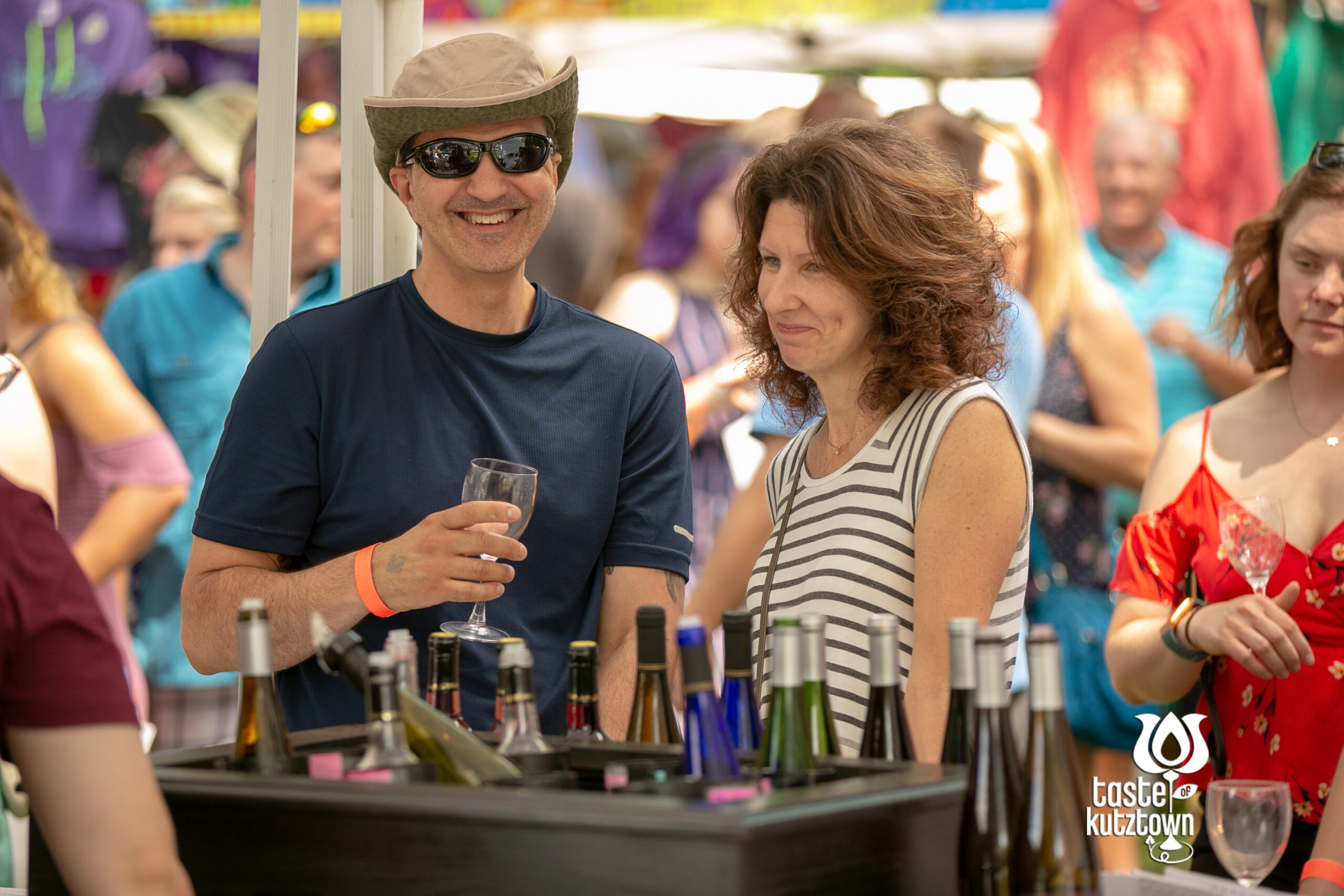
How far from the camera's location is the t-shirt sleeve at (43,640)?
122 centimetres

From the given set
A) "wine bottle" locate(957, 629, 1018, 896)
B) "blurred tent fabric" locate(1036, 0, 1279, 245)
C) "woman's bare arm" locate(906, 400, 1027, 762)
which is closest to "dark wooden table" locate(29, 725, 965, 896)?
"wine bottle" locate(957, 629, 1018, 896)

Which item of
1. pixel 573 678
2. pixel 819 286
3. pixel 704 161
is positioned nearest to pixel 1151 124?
pixel 704 161

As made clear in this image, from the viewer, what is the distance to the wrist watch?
247 cm

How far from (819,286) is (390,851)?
1050 mm

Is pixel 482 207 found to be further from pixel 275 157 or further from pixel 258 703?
pixel 258 703

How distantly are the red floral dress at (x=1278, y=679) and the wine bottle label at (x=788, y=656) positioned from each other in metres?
1.40

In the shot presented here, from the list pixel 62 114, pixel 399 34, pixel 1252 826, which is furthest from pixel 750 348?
pixel 62 114

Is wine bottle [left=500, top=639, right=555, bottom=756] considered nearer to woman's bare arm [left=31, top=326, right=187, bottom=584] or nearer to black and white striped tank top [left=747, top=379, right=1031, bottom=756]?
black and white striped tank top [left=747, top=379, right=1031, bottom=756]

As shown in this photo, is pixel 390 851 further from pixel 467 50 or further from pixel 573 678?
pixel 467 50

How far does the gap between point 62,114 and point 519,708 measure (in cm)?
565

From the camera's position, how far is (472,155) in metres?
2.06

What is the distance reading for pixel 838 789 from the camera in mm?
1181

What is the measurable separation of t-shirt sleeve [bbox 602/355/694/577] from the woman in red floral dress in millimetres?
894

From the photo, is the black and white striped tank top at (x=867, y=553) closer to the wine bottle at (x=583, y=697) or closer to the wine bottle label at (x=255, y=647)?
the wine bottle at (x=583, y=697)
